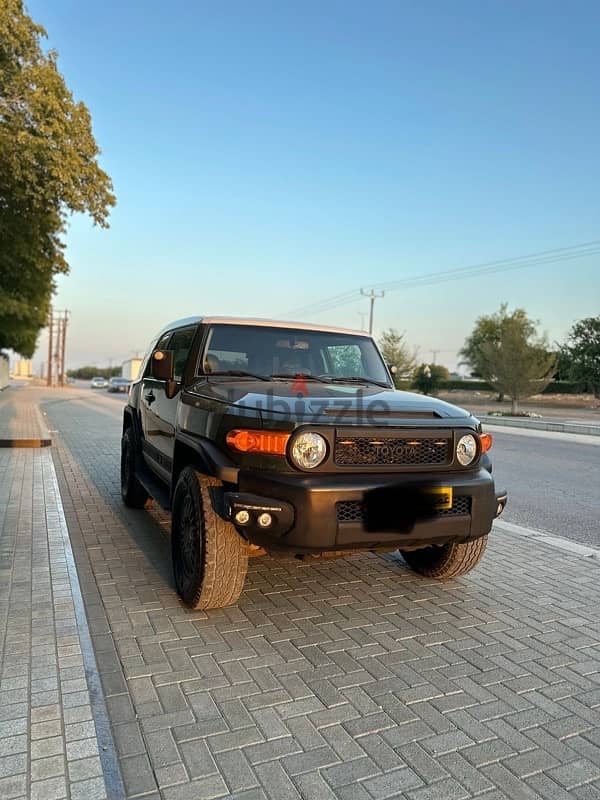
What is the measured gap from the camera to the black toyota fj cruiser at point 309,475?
10.1 feet

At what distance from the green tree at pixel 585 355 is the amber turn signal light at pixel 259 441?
51.6 metres

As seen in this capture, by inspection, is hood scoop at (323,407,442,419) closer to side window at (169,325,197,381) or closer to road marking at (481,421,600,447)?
side window at (169,325,197,381)

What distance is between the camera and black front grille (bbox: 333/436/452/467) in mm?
3186

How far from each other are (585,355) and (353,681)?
52392 millimetres

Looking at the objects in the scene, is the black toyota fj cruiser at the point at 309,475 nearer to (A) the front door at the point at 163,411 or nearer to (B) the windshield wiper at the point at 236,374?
(B) the windshield wiper at the point at 236,374

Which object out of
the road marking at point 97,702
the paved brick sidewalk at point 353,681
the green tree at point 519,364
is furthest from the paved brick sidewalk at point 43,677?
the green tree at point 519,364

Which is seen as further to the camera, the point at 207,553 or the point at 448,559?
the point at 448,559

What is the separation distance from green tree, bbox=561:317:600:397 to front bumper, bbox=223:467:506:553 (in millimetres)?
51029

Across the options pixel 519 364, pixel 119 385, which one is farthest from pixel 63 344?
pixel 519 364

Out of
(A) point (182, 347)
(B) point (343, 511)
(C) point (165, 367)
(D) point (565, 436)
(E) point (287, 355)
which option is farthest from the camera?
(D) point (565, 436)

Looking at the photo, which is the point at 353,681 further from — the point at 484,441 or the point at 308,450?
the point at 484,441

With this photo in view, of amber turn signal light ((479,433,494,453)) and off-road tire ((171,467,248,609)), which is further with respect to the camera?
amber turn signal light ((479,433,494,453))

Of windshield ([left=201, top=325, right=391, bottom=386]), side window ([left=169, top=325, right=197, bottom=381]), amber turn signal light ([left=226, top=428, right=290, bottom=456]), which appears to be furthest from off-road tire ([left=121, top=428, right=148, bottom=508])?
amber turn signal light ([left=226, top=428, right=290, bottom=456])

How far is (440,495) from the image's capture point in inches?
128
